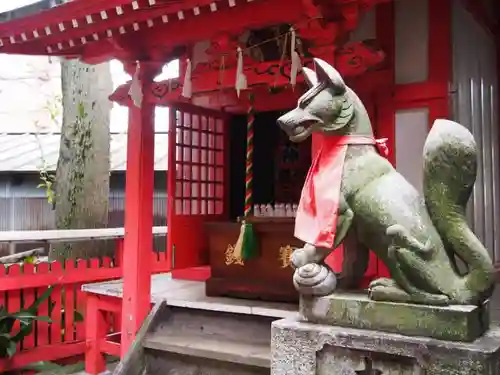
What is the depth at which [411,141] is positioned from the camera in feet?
18.0

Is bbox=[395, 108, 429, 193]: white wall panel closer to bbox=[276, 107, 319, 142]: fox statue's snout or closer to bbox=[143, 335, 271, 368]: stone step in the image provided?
bbox=[143, 335, 271, 368]: stone step

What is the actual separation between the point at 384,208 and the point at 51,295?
4.88 metres

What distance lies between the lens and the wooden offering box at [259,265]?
5.69 meters

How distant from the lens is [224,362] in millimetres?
4797

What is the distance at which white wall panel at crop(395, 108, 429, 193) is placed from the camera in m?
5.42

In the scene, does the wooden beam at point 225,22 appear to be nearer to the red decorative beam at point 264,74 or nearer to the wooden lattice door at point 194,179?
the red decorative beam at point 264,74

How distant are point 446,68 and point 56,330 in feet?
17.3

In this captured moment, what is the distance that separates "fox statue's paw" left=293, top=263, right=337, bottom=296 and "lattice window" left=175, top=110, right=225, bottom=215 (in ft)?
13.6

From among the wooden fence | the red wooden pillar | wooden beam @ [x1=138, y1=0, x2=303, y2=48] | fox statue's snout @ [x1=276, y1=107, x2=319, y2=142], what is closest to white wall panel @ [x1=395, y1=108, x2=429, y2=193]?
wooden beam @ [x1=138, y1=0, x2=303, y2=48]

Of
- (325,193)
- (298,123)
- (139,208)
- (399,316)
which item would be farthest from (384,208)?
(139,208)

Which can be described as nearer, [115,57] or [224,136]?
[115,57]

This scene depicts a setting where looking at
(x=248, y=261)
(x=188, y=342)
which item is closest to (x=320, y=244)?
(x=188, y=342)

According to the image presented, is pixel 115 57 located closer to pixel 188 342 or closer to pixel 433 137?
pixel 188 342

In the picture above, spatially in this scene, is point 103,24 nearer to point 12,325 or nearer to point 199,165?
point 199,165
